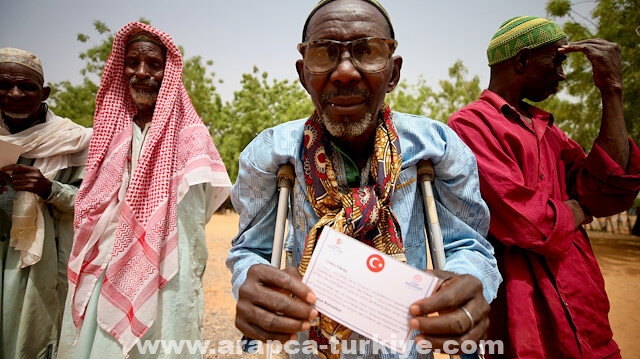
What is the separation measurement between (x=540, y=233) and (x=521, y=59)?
1157 millimetres

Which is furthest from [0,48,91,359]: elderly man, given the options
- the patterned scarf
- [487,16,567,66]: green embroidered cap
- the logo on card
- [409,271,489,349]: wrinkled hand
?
[487,16,567,66]: green embroidered cap

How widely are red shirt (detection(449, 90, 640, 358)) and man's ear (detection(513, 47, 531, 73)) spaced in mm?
266

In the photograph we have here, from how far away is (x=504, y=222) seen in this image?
1878mm

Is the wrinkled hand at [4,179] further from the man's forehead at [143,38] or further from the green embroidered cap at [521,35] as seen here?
the green embroidered cap at [521,35]

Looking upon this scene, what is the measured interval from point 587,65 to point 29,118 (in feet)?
48.1

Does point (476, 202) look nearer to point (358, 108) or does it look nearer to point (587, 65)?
point (358, 108)

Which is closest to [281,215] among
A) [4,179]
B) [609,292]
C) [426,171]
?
[426,171]

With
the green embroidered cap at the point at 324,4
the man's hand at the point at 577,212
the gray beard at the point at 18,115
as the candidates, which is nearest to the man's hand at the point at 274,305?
the green embroidered cap at the point at 324,4

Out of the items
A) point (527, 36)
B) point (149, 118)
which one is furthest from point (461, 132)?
point (149, 118)

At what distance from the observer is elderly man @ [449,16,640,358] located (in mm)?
1852

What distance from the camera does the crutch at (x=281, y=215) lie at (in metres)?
1.55

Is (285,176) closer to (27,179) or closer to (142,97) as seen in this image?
(142,97)

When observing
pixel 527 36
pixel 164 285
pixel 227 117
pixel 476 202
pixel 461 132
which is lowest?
pixel 227 117

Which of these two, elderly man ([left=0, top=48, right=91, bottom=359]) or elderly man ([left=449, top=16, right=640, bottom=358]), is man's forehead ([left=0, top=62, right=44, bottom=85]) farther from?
elderly man ([left=449, top=16, right=640, bottom=358])
